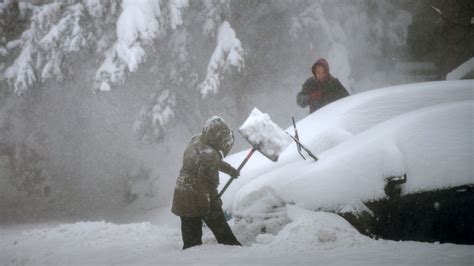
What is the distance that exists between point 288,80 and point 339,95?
5.31 m

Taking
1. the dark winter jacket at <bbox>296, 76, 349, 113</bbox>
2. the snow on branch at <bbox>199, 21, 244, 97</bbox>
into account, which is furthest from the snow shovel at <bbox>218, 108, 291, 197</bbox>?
the snow on branch at <bbox>199, 21, 244, 97</bbox>

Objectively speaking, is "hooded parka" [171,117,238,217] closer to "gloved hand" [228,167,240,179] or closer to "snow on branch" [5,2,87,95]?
"gloved hand" [228,167,240,179]

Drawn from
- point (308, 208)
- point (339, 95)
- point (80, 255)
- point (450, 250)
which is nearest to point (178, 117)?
point (339, 95)

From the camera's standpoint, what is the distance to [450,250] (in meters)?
2.71

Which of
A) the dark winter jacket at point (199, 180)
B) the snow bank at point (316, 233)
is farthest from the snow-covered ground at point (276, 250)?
the dark winter jacket at point (199, 180)

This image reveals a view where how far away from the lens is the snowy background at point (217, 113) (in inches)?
125

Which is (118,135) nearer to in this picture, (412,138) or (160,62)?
(160,62)

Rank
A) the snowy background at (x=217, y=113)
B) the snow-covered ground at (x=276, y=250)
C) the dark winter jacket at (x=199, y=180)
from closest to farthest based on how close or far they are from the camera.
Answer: the snow-covered ground at (x=276, y=250) → the snowy background at (x=217, y=113) → the dark winter jacket at (x=199, y=180)

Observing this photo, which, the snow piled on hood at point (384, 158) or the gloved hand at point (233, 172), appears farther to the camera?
the gloved hand at point (233, 172)

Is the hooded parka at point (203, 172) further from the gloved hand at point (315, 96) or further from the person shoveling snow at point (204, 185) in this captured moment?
the gloved hand at point (315, 96)

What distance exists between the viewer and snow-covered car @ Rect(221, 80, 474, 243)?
302 cm

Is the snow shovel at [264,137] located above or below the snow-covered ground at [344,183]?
above

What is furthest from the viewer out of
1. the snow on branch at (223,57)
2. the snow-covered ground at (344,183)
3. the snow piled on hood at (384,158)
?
the snow on branch at (223,57)

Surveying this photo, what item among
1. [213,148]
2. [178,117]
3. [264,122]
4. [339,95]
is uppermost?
[178,117]
